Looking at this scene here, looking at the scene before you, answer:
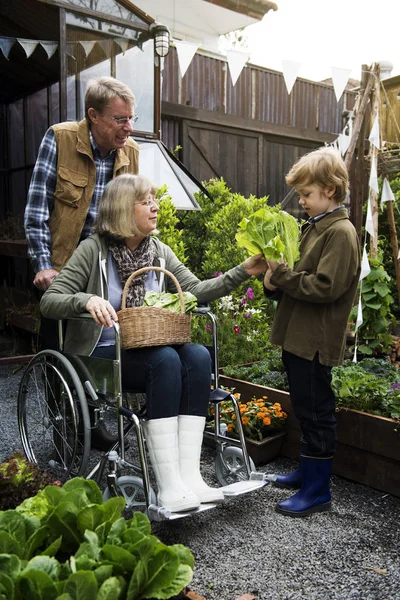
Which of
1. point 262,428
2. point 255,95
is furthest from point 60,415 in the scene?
point 255,95

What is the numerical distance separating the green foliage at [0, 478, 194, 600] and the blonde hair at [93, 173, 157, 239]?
133cm

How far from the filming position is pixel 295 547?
2.40m

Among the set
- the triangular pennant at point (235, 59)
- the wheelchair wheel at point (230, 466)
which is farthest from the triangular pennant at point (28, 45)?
the wheelchair wheel at point (230, 466)

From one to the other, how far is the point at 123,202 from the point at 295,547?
160 cm

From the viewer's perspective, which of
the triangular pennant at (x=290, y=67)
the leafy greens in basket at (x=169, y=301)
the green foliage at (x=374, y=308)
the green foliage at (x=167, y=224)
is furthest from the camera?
the triangular pennant at (x=290, y=67)

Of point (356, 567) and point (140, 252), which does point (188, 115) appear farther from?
point (356, 567)

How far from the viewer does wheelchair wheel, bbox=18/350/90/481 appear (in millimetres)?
2514

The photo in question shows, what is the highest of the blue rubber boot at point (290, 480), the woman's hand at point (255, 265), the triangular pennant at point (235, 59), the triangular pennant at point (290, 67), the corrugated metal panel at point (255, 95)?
the corrugated metal panel at point (255, 95)

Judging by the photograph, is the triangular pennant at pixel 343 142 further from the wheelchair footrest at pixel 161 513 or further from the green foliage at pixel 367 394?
the wheelchair footrest at pixel 161 513

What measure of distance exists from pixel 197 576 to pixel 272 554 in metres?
0.33

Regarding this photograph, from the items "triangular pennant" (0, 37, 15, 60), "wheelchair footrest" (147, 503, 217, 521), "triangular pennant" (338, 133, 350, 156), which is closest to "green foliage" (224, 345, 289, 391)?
"wheelchair footrest" (147, 503, 217, 521)

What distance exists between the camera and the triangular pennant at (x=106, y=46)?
223 inches

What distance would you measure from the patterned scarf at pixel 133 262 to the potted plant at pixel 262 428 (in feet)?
3.19

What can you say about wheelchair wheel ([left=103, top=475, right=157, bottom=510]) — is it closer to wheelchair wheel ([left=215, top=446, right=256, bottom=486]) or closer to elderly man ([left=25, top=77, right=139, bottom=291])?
wheelchair wheel ([left=215, top=446, right=256, bottom=486])
